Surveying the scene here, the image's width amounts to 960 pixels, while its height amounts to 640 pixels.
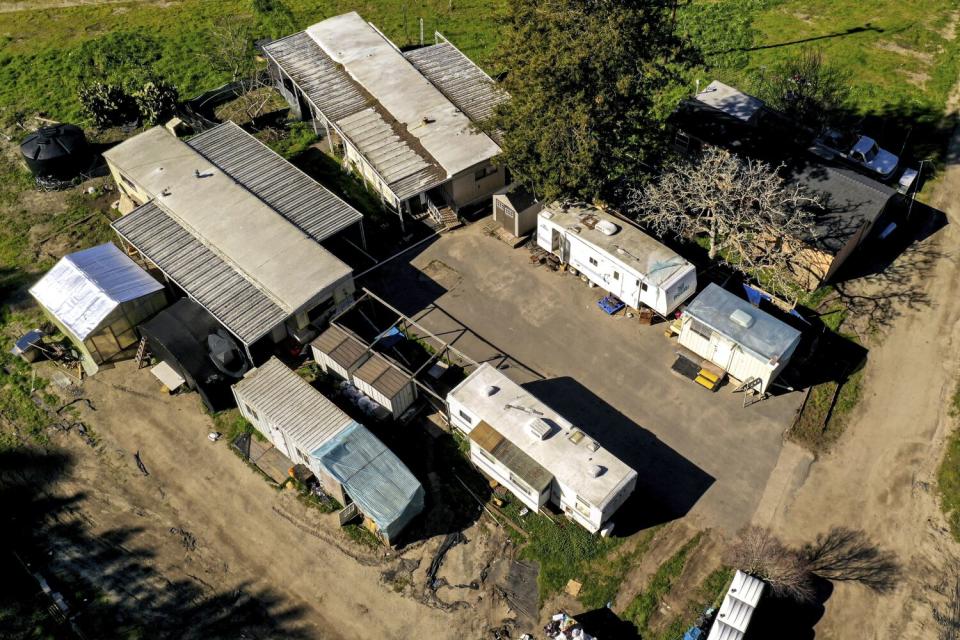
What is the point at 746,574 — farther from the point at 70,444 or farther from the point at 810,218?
the point at 70,444

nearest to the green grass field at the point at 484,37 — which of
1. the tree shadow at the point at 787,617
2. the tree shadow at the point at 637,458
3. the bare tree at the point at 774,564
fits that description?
the tree shadow at the point at 637,458

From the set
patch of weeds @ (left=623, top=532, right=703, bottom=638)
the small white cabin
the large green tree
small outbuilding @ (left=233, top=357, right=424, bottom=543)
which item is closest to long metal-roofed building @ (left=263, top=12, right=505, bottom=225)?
the large green tree

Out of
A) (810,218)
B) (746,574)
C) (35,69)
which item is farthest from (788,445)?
(35,69)

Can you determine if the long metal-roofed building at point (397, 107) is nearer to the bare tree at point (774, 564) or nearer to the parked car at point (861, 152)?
the parked car at point (861, 152)

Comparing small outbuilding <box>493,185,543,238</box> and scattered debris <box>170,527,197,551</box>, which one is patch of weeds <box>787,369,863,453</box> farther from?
scattered debris <box>170,527,197,551</box>

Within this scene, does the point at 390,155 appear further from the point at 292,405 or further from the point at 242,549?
the point at 242,549

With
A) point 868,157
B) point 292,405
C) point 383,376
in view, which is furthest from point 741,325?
point 292,405
